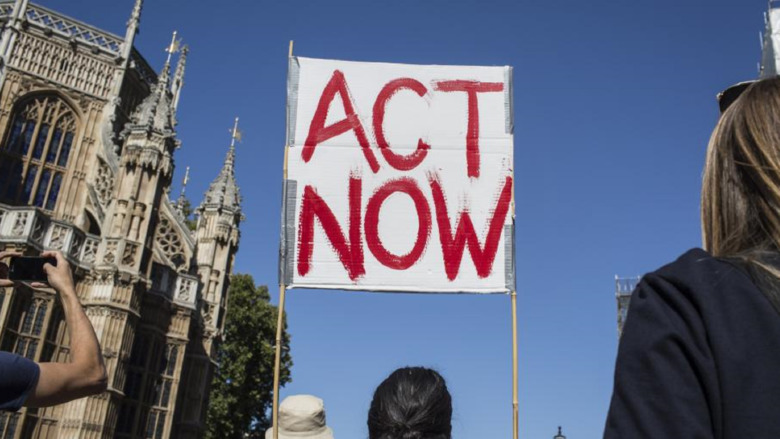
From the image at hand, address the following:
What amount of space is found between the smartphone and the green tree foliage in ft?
97.5

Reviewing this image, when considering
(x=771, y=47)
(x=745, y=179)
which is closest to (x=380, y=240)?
(x=745, y=179)

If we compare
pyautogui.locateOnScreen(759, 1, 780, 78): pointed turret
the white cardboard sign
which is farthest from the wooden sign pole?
pyautogui.locateOnScreen(759, 1, 780, 78): pointed turret

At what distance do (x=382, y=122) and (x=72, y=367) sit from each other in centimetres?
380

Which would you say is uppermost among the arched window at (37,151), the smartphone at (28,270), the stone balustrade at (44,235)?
the arched window at (37,151)

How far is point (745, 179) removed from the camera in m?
1.24

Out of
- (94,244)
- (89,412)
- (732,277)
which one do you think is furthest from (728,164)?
(94,244)

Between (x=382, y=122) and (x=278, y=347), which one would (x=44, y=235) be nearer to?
(x=382, y=122)

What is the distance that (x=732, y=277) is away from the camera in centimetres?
113

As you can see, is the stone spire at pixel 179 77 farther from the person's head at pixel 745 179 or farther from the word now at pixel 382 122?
the person's head at pixel 745 179

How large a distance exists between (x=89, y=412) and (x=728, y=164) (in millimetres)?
19715

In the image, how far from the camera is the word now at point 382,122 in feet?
19.0

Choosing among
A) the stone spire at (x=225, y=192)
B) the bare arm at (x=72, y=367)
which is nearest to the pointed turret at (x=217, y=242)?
the stone spire at (x=225, y=192)

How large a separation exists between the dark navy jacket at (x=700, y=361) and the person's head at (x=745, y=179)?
0.11 metres

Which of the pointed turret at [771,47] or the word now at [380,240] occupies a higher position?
the pointed turret at [771,47]
